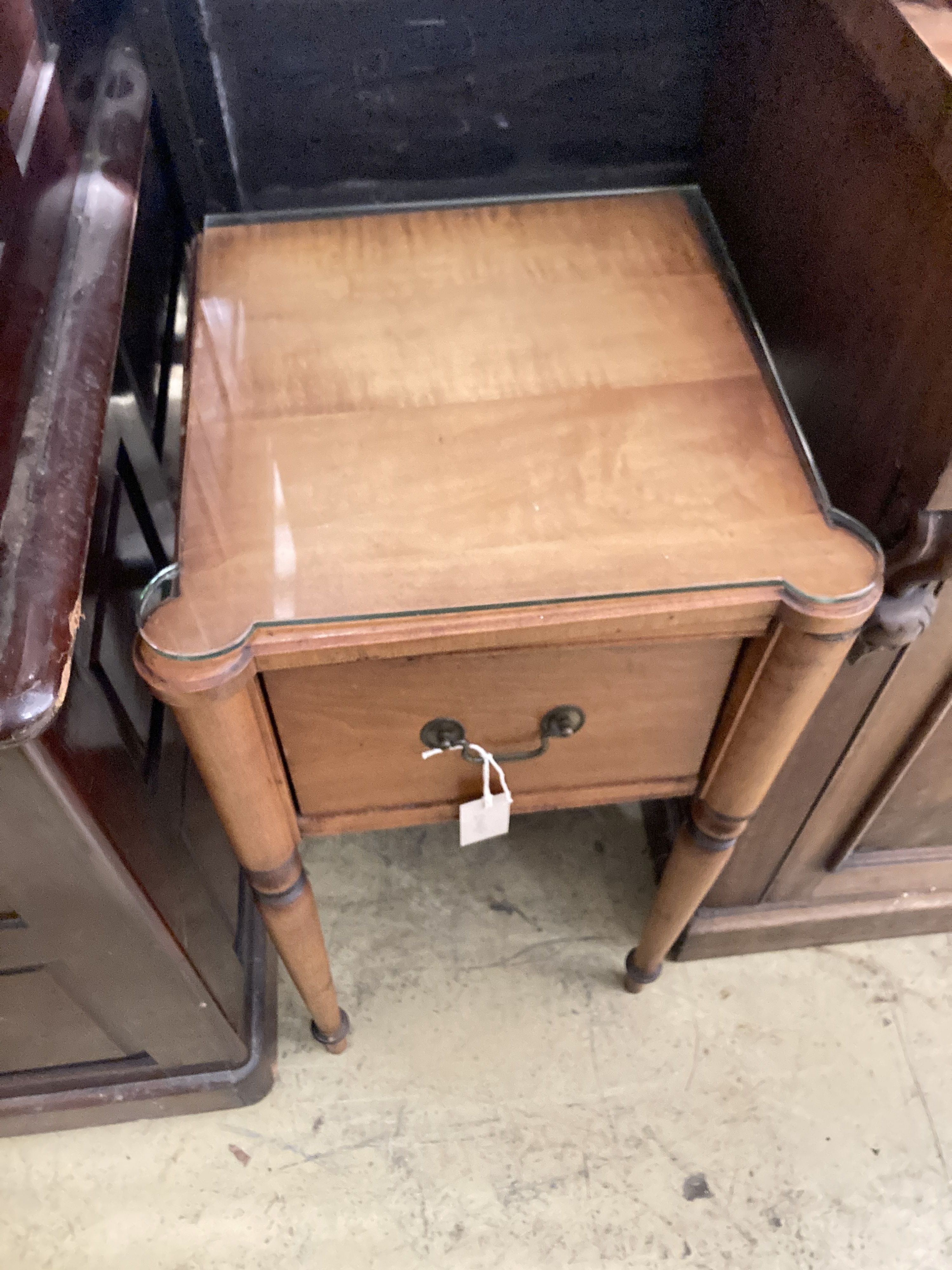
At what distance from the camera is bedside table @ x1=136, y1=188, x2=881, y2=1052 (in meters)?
0.56

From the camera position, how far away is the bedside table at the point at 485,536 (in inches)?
22.2

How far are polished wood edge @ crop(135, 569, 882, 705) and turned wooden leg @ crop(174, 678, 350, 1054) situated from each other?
0.02 metres

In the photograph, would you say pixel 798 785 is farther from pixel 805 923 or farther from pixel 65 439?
pixel 65 439

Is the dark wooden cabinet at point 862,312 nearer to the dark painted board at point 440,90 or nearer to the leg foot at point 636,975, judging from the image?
the dark painted board at point 440,90

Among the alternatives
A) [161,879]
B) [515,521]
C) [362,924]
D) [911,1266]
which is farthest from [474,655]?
[911,1266]

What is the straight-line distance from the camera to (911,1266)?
36.8 inches

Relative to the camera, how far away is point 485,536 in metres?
0.59

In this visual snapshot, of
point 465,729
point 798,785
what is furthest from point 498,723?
point 798,785

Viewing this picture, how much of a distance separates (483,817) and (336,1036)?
1.50 feet

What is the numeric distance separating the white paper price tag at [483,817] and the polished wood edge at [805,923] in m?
0.45

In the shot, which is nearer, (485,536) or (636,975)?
(485,536)

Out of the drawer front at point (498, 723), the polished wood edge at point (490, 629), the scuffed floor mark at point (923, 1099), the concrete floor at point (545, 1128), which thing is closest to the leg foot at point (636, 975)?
the concrete floor at point (545, 1128)

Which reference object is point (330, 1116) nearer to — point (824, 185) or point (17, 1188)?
point (17, 1188)

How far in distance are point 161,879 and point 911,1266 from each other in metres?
0.85
